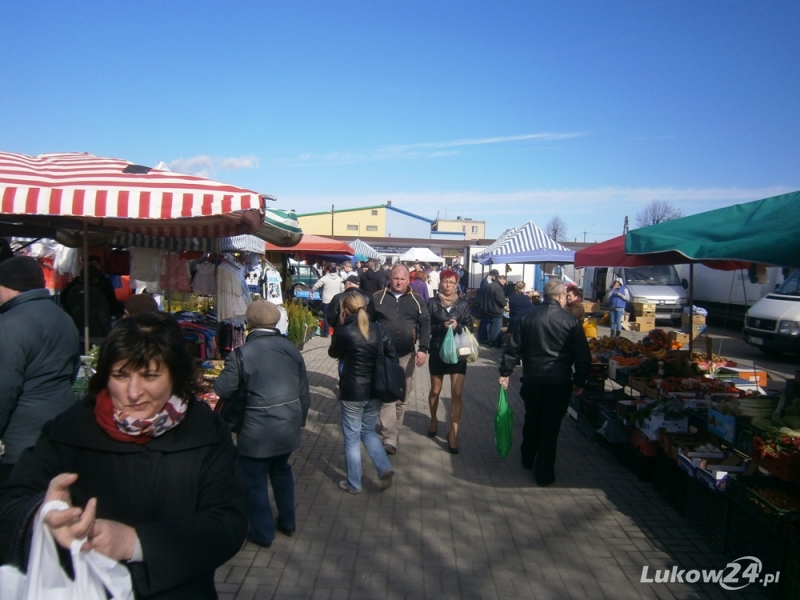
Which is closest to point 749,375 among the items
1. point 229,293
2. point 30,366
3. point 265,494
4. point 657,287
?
point 265,494

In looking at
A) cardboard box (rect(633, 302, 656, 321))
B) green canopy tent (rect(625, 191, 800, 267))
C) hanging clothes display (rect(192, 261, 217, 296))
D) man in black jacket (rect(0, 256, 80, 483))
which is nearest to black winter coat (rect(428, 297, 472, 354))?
green canopy tent (rect(625, 191, 800, 267))

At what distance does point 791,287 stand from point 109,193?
15.8 meters

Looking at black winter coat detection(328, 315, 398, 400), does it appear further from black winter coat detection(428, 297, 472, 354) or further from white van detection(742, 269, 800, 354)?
white van detection(742, 269, 800, 354)

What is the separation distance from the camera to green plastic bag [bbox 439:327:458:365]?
599cm

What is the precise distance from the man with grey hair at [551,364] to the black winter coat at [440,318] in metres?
0.95

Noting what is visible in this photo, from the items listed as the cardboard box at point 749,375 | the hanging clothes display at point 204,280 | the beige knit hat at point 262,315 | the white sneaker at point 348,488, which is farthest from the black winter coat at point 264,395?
the cardboard box at point 749,375

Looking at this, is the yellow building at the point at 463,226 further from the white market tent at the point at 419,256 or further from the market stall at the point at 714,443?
the market stall at the point at 714,443

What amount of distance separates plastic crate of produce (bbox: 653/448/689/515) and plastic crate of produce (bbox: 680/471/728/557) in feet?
0.33

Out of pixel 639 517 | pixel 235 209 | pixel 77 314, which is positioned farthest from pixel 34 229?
pixel 639 517

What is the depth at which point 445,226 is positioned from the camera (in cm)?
9275

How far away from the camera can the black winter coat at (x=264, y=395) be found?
379 centimetres

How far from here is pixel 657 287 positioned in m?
20.4

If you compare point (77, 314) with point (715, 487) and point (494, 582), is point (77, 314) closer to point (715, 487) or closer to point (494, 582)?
point (494, 582)

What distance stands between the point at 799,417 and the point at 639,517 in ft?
4.79
